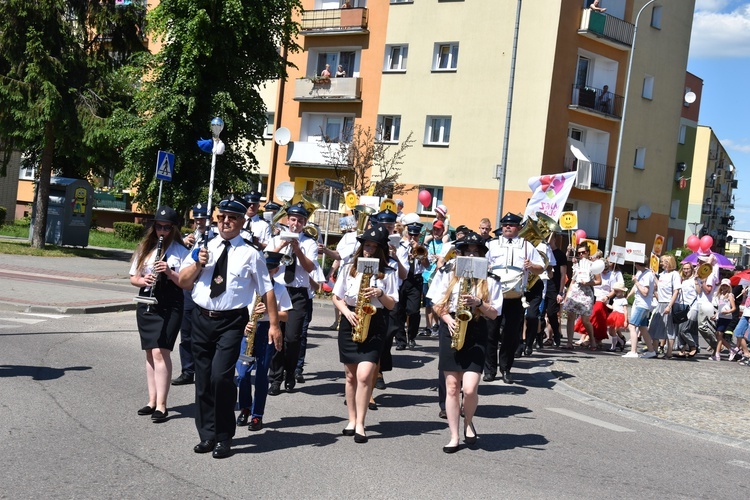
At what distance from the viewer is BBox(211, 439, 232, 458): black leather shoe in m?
6.43

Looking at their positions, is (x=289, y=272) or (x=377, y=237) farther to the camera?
(x=289, y=272)

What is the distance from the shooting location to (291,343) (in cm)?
923

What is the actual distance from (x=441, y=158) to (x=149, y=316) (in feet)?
99.9

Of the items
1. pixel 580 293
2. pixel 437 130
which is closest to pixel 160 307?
pixel 580 293

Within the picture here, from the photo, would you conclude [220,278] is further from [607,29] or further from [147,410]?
[607,29]

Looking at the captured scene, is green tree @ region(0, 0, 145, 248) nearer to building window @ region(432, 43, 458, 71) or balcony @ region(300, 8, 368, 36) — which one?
balcony @ region(300, 8, 368, 36)

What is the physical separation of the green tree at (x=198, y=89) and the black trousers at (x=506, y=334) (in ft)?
57.3

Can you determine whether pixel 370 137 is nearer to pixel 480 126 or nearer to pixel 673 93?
pixel 480 126

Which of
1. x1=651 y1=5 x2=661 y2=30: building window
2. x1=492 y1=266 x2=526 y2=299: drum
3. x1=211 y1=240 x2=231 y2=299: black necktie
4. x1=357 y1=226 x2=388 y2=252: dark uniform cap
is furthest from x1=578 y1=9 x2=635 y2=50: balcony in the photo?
x1=211 y1=240 x2=231 y2=299: black necktie

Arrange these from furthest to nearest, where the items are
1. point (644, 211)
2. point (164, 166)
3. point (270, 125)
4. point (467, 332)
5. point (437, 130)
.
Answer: point (270, 125), point (644, 211), point (437, 130), point (164, 166), point (467, 332)

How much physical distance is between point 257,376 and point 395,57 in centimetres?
3283

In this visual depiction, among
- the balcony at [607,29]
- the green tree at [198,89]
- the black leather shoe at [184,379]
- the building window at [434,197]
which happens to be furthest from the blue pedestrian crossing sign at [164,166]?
the balcony at [607,29]

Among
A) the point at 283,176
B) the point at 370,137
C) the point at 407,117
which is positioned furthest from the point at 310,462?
the point at 283,176

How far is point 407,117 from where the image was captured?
125 ft
